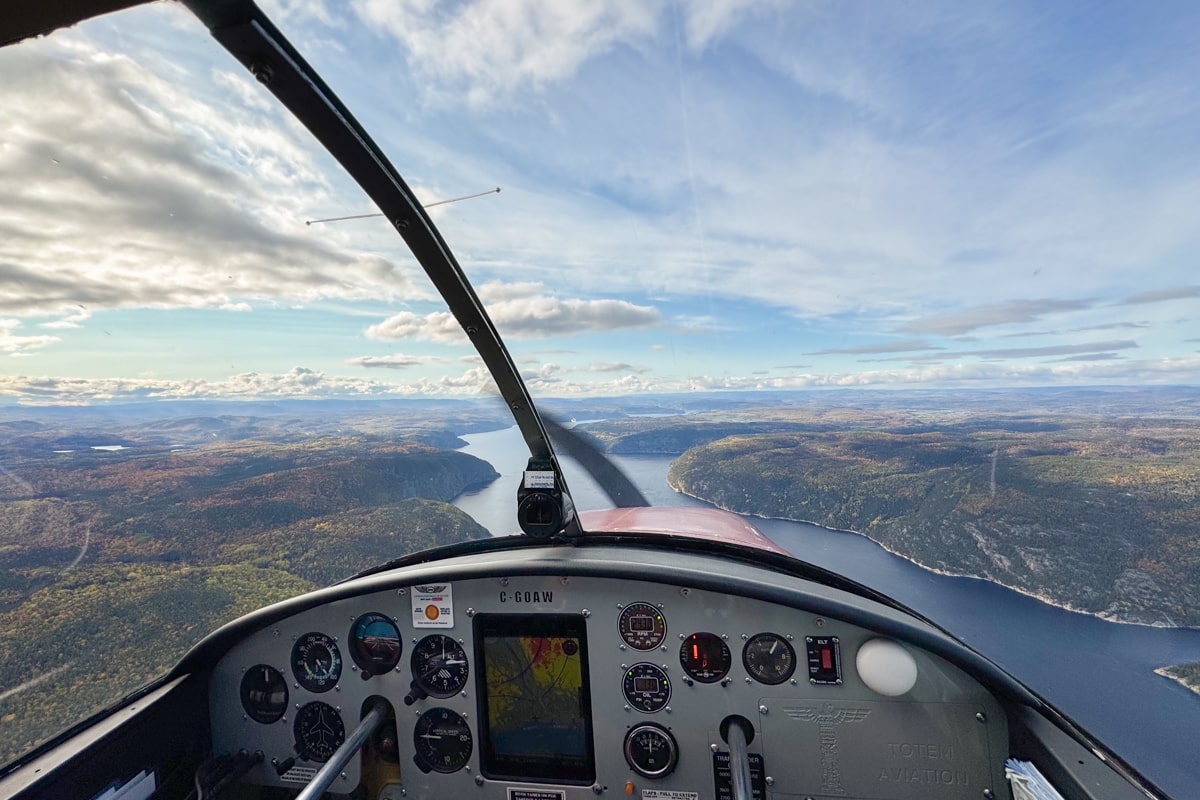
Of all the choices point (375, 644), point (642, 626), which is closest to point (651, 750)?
point (642, 626)

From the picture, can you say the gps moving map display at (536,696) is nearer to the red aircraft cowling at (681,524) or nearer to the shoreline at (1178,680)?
the red aircraft cowling at (681,524)

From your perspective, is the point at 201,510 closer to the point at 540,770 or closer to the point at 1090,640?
the point at 540,770

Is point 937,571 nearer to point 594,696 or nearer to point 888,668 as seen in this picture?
point 888,668

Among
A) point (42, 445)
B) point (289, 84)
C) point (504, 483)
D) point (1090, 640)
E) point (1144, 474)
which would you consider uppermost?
point (289, 84)

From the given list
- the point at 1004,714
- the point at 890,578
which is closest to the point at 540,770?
the point at 1004,714

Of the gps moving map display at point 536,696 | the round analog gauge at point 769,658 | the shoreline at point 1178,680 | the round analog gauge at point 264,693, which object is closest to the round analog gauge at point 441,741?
the gps moving map display at point 536,696

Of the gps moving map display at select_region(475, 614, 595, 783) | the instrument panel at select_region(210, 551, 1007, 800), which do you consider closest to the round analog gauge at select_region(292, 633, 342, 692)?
the instrument panel at select_region(210, 551, 1007, 800)
